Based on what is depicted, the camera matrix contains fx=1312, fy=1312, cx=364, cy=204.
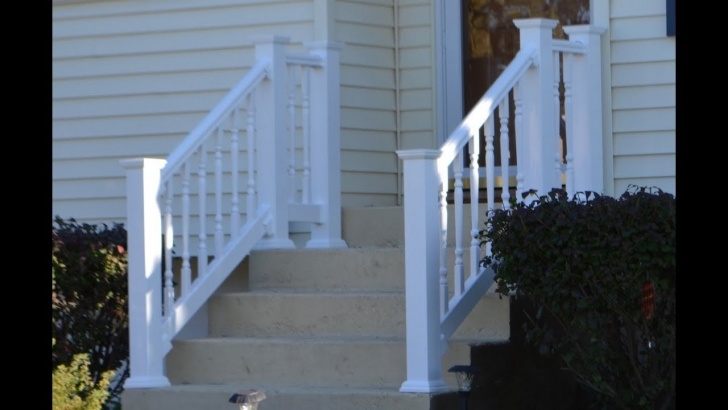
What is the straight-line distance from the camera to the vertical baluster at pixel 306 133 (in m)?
7.89

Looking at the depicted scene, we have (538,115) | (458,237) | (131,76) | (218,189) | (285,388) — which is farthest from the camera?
(131,76)

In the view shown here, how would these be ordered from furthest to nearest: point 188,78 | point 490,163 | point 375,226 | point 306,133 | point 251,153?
point 188,78 < point 375,226 < point 306,133 < point 251,153 < point 490,163

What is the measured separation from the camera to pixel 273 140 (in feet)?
25.1

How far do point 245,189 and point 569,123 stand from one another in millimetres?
2264

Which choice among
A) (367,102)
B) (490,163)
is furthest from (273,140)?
(490,163)

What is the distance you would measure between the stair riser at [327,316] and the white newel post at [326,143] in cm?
66

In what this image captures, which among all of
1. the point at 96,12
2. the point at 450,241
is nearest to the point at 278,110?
the point at 450,241

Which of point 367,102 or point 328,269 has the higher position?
point 367,102

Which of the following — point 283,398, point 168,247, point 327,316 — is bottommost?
point 283,398

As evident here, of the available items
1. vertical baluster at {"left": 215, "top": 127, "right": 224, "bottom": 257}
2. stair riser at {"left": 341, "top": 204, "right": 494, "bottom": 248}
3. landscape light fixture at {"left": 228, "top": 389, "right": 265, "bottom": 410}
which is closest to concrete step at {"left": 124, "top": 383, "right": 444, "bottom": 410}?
vertical baluster at {"left": 215, "top": 127, "right": 224, "bottom": 257}

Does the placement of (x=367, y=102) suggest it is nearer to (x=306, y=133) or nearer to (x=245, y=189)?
(x=306, y=133)

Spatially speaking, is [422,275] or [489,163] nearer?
[422,275]

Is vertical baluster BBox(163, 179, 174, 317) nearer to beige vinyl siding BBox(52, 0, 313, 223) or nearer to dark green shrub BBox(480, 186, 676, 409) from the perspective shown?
beige vinyl siding BBox(52, 0, 313, 223)
